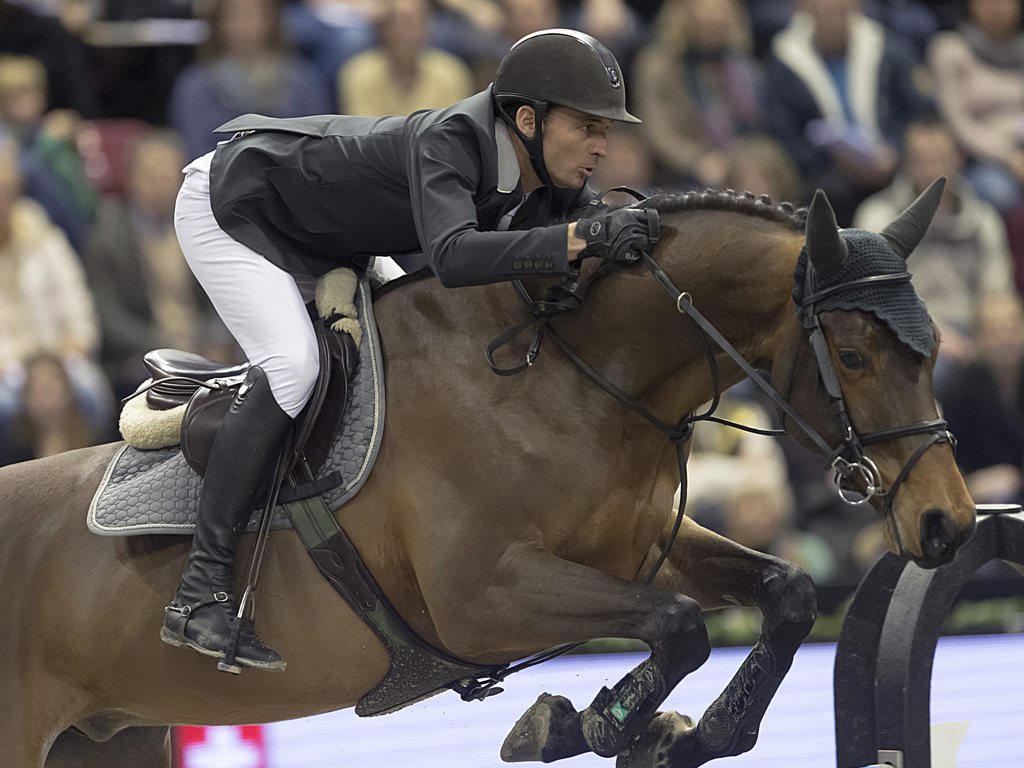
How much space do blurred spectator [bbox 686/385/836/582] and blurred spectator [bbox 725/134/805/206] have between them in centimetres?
167

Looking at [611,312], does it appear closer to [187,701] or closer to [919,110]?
[187,701]

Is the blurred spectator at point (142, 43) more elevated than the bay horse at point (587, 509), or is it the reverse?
the blurred spectator at point (142, 43)

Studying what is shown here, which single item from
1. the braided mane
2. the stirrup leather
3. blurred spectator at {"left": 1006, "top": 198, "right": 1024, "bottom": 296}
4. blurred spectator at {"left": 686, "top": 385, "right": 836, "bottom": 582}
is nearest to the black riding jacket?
the braided mane

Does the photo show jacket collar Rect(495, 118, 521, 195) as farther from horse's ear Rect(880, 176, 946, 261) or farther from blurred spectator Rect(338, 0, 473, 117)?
blurred spectator Rect(338, 0, 473, 117)

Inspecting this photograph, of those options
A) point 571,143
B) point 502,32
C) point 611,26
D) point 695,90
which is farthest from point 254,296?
point 611,26

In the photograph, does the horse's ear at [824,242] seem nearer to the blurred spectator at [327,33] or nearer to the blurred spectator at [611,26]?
the blurred spectator at [327,33]

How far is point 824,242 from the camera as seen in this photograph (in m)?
3.03

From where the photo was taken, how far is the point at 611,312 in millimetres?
3404

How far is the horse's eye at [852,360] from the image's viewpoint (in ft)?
10.0

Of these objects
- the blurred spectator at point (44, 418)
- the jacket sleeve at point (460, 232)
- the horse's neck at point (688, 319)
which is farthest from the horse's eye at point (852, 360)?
the blurred spectator at point (44, 418)

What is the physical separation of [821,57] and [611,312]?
269 inches

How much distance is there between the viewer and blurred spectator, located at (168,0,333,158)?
8.21m

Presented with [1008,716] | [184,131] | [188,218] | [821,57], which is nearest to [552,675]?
[1008,716]

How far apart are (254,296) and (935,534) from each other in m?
1.91
